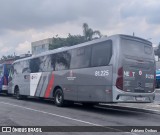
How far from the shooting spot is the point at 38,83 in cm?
1906

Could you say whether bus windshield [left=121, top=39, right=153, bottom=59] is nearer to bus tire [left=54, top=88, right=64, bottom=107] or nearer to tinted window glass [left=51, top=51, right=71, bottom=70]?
tinted window glass [left=51, top=51, right=71, bottom=70]

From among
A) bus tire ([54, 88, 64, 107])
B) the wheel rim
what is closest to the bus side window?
bus tire ([54, 88, 64, 107])

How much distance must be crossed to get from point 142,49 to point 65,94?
4703 mm

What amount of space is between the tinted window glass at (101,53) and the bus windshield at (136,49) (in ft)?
2.08

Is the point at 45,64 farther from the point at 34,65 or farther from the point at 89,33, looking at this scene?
the point at 89,33

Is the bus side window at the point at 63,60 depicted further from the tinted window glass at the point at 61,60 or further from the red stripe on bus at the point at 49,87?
the red stripe on bus at the point at 49,87

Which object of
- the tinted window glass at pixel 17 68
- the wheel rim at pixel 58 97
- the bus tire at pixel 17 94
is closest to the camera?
the wheel rim at pixel 58 97

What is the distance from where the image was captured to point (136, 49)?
13.5 meters

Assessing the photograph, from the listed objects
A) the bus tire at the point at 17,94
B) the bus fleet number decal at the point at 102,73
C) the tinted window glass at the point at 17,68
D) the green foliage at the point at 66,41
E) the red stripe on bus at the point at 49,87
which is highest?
the green foliage at the point at 66,41

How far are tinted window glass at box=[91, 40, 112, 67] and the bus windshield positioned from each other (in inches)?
24.9

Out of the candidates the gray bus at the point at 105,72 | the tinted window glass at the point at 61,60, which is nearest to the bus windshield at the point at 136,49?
the gray bus at the point at 105,72

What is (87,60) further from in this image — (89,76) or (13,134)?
(13,134)

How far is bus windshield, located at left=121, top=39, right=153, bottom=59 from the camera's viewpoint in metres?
13.0

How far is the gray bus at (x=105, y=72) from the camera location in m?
12.7
